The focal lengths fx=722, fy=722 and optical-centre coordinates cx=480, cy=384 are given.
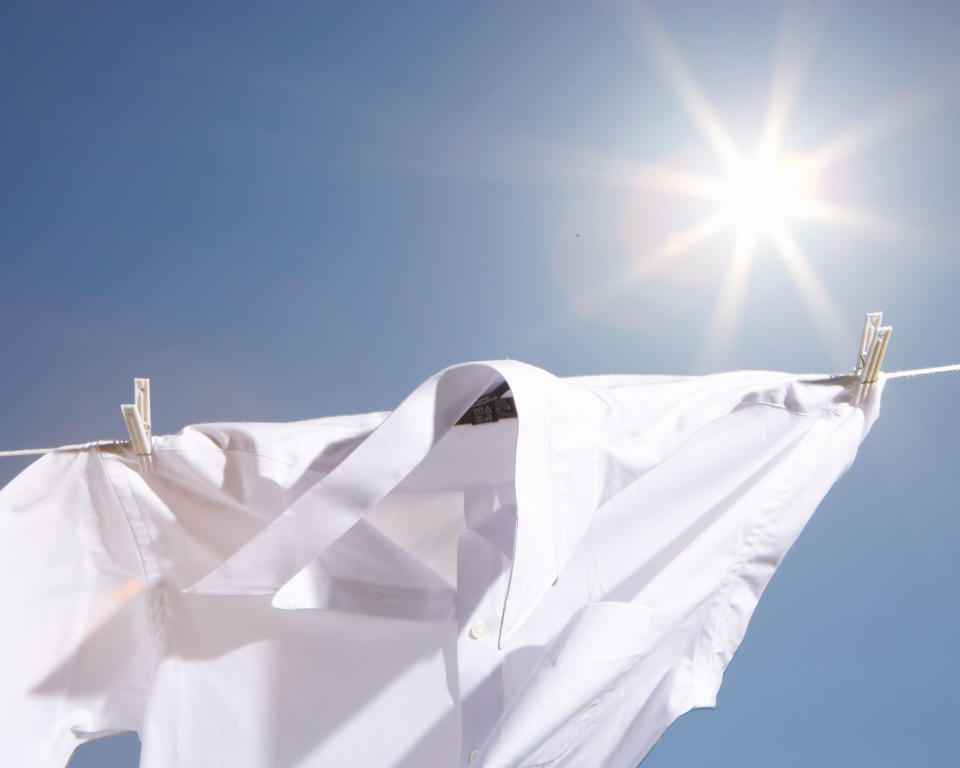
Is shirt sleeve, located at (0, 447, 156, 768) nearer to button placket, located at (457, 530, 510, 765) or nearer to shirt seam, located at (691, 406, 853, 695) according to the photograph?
button placket, located at (457, 530, 510, 765)

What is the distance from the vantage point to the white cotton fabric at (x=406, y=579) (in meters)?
0.52

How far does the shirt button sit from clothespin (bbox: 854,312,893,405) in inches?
14.9

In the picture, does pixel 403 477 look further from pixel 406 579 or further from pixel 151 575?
pixel 151 575

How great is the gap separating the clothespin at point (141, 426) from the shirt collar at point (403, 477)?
106 millimetres

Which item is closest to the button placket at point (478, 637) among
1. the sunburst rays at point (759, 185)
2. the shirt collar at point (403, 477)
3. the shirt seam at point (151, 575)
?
the shirt collar at point (403, 477)

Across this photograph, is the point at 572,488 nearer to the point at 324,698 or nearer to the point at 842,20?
the point at 324,698

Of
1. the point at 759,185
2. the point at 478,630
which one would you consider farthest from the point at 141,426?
the point at 759,185

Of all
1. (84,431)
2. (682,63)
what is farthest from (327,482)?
(682,63)

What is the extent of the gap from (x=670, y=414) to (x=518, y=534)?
193 millimetres

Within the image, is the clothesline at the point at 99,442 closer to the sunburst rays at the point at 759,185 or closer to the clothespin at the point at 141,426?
the clothespin at the point at 141,426

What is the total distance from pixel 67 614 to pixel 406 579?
27 centimetres

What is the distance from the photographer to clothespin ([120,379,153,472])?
52cm

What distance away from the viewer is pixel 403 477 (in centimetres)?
49

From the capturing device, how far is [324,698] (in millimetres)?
595
